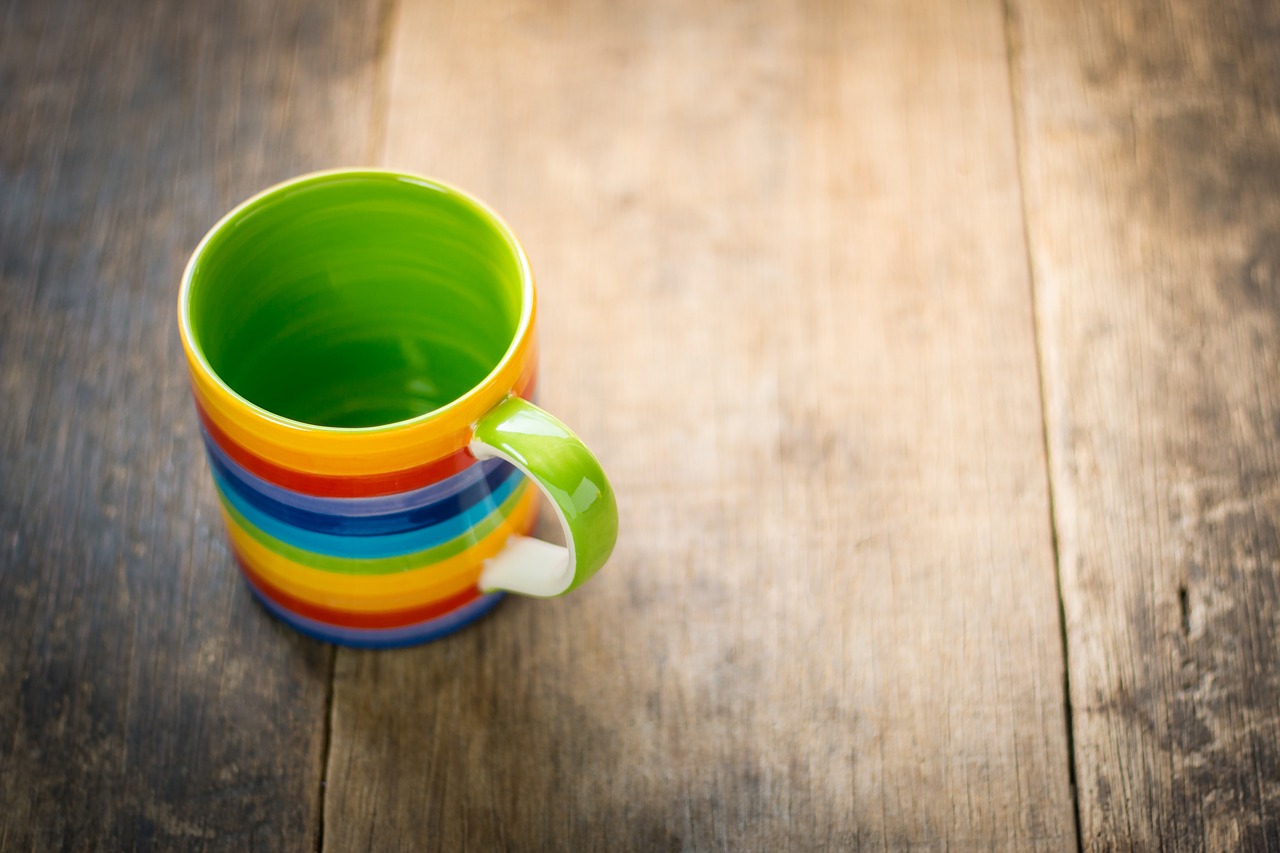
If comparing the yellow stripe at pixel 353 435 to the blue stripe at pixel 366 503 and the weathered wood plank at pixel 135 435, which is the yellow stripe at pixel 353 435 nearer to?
the blue stripe at pixel 366 503

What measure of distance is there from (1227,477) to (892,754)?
0.25 meters

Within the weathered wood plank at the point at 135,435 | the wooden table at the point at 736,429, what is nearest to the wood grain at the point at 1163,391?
the wooden table at the point at 736,429

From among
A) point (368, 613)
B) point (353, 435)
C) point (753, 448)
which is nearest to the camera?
point (353, 435)

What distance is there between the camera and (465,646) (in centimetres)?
65

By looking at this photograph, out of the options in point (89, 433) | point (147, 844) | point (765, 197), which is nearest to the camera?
point (147, 844)

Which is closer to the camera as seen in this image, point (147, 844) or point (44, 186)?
point (147, 844)

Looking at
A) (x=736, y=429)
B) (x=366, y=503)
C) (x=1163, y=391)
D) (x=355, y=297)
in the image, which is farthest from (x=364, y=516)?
(x=1163, y=391)

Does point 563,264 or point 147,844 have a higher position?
point 563,264

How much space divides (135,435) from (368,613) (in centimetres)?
19

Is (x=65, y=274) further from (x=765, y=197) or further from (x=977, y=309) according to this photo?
(x=977, y=309)

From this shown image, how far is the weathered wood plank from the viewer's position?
0.61 m

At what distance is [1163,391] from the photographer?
744mm

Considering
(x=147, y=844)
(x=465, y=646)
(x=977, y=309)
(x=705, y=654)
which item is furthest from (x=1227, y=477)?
(x=147, y=844)

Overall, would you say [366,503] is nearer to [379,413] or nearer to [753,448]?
[379,413]
